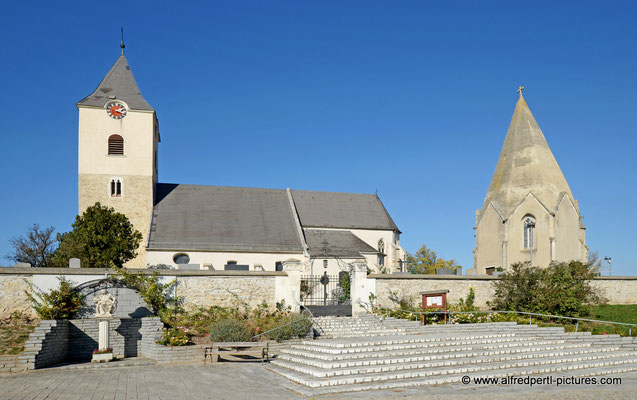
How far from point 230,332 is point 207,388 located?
4926 millimetres

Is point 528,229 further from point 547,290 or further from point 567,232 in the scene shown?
point 547,290

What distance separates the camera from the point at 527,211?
3369cm

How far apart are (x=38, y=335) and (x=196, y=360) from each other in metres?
4.65

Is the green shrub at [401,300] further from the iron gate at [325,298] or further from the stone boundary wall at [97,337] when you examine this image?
the stone boundary wall at [97,337]

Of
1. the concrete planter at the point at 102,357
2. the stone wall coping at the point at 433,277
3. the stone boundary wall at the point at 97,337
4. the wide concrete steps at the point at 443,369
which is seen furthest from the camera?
the stone wall coping at the point at 433,277

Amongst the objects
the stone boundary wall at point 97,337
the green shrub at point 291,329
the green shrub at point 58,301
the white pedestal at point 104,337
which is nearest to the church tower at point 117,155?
the green shrub at point 58,301

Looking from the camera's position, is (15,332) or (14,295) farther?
(14,295)

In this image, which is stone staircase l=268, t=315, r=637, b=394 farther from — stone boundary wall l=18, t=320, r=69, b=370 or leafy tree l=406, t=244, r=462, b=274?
leafy tree l=406, t=244, r=462, b=274

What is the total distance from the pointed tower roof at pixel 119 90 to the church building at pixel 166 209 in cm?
7

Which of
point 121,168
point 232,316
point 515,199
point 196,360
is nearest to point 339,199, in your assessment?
point 515,199

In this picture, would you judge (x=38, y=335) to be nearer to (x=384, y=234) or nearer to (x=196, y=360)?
(x=196, y=360)

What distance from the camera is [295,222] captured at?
1517 inches

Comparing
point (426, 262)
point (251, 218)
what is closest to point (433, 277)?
point (251, 218)

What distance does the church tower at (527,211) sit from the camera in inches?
1305
